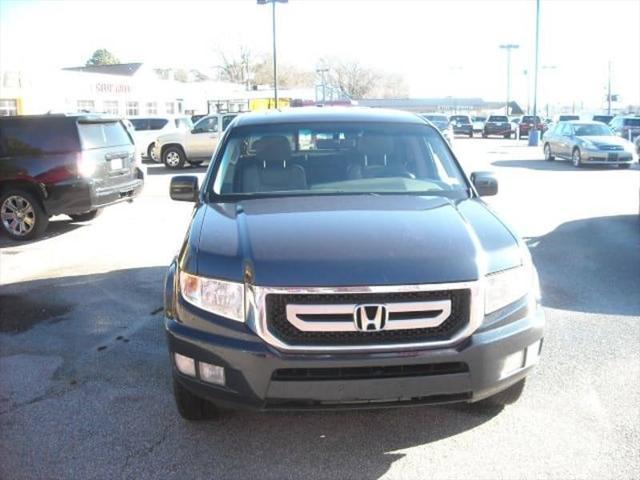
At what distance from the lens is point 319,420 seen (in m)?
3.79

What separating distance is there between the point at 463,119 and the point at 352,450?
50.4 m

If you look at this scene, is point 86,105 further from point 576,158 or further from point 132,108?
point 576,158

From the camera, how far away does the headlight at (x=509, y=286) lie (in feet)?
10.4

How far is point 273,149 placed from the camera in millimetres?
4773

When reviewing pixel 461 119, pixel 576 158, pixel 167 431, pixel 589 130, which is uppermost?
pixel 461 119

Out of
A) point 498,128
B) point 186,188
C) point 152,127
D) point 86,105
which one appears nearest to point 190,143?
point 152,127

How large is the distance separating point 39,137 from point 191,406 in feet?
24.4

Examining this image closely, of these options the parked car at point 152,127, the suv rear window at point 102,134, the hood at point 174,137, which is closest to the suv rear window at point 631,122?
the parked car at point 152,127

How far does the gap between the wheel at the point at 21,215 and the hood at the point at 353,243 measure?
671 centimetres

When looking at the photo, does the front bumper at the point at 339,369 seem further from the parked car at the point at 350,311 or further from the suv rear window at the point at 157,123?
the suv rear window at the point at 157,123

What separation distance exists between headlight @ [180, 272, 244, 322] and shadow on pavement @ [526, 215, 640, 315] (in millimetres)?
3710

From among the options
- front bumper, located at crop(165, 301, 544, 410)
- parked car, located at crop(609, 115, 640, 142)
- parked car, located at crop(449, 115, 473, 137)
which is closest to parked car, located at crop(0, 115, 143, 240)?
front bumper, located at crop(165, 301, 544, 410)

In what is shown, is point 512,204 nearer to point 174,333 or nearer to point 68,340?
point 68,340

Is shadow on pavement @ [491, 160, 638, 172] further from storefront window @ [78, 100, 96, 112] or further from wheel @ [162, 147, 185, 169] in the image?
storefront window @ [78, 100, 96, 112]
